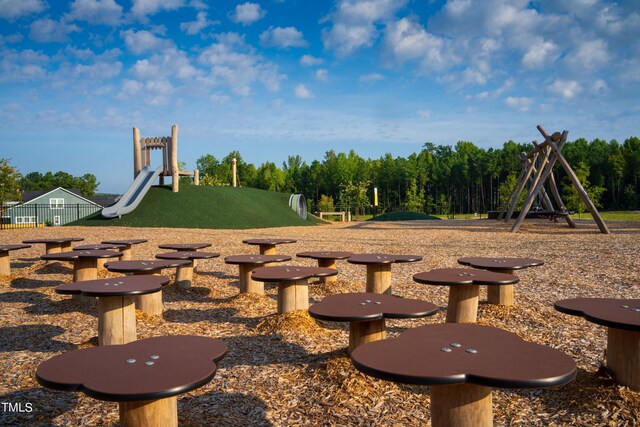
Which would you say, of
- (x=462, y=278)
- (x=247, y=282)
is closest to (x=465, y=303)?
(x=462, y=278)

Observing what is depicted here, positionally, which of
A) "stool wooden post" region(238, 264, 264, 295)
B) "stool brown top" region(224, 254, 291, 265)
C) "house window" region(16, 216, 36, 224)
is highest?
"stool brown top" region(224, 254, 291, 265)

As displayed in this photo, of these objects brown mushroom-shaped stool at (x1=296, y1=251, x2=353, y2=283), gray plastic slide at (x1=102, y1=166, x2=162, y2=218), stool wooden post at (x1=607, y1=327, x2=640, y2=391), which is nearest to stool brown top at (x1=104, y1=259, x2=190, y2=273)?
brown mushroom-shaped stool at (x1=296, y1=251, x2=353, y2=283)

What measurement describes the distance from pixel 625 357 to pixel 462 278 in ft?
6.09

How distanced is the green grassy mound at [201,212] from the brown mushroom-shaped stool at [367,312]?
17.2 m

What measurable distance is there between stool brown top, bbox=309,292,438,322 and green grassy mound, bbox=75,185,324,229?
17119mm

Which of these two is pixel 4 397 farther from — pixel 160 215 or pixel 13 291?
pixel 160 215

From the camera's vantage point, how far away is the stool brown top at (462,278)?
200 inches

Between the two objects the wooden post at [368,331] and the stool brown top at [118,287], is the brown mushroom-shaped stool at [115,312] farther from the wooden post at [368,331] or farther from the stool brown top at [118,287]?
the wooden post at [368,331]

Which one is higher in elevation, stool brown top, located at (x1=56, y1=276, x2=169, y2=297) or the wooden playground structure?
the wooden playground structure

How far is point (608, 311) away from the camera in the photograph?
12.5 feet

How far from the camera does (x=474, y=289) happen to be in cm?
534

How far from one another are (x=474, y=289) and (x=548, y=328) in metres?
1.02

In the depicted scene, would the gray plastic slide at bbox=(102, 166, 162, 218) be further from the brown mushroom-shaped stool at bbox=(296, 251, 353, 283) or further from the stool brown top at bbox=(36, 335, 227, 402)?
the stool brown top at bbox=(36, 335, 227, 402)

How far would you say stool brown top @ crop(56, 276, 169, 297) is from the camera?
453 cm
